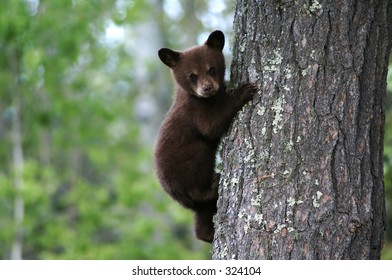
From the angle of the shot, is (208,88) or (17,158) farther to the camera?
(17,158)

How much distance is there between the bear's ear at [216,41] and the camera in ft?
17.8

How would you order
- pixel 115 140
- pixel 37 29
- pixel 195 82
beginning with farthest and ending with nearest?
pixel 115 140 < pixel 37 29 < pixel 195 82

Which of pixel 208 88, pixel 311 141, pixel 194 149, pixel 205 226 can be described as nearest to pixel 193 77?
pixel 208 88

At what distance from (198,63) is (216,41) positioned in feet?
0.84

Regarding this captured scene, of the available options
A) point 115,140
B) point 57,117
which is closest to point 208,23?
point 115,140

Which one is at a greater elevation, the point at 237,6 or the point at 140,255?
the point at 237,6

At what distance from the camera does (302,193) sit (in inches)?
148

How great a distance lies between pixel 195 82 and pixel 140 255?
27.3ft

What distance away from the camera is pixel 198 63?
5383 millimetres

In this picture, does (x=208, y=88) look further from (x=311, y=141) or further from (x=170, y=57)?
(x=311, y=141)

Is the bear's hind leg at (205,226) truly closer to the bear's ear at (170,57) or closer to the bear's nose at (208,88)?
the bear's nose at (208,88)

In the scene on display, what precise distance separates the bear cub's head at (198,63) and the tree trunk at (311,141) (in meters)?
1.12

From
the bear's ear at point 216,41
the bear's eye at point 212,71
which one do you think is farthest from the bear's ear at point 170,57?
the bear's eye at point 212,71
